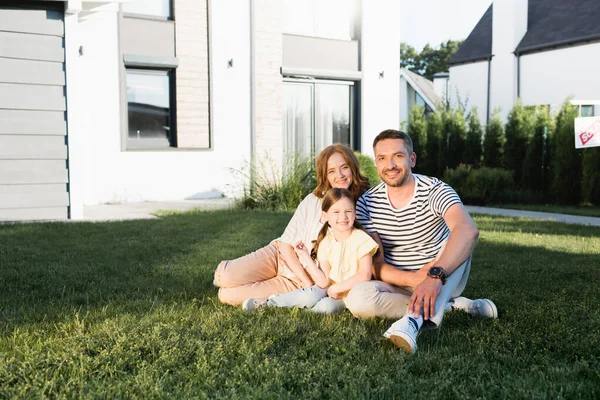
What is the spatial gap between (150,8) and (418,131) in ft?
25.5

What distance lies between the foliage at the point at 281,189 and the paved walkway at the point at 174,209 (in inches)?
25.9

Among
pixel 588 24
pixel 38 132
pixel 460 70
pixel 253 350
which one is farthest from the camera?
pixel 460 70

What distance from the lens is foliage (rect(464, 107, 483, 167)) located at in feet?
56.6

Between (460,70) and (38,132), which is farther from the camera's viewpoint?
(460,70)

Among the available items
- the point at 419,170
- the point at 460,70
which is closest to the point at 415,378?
the point at 419,170

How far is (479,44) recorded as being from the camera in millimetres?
27609

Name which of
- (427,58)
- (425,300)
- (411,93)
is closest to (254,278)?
(425,300)

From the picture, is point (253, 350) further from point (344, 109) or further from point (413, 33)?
point (413, 33)

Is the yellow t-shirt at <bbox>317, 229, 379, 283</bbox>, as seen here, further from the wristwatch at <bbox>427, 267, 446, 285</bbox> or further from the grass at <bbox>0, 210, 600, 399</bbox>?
the wristwatch at <bbox>427, 267, 446, 285</bbox>

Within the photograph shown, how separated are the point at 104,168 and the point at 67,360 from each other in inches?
430

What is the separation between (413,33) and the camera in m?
61.7

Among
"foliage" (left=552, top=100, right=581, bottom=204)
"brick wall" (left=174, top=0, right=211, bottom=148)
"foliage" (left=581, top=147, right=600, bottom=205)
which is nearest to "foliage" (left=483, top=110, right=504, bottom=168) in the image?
→ "foliage" (left=552, top=100, right=581, bottom=204)

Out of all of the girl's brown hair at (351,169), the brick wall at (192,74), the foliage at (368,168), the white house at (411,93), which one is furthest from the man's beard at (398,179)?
the white house at (411,93)

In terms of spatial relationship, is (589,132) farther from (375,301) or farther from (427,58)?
(427,58)
